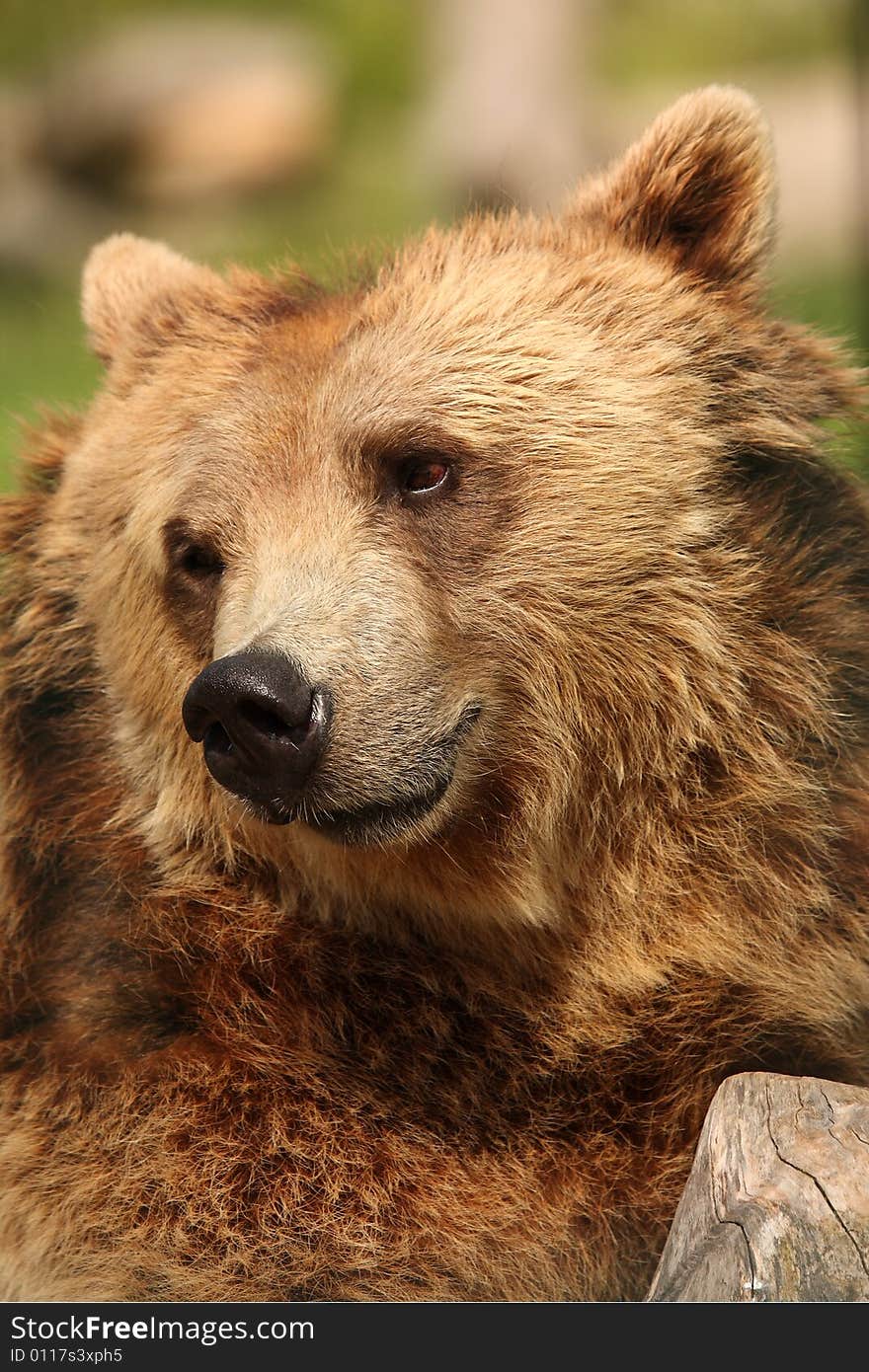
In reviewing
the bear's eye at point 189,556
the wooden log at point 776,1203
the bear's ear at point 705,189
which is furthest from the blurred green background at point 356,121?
the wooden log at point 776,1203

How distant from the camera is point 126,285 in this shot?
12.1ft

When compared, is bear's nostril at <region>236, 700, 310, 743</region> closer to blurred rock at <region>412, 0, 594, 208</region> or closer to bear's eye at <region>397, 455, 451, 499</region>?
bear's eye at <region>397, 455, 451, 499</region>

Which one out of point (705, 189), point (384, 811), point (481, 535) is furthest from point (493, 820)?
point (705, 189)

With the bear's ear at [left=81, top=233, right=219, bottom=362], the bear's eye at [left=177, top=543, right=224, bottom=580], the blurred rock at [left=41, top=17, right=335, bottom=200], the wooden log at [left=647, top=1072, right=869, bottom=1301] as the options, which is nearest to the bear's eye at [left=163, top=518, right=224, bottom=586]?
the bear's eye at [left=177, top=543, right=224, bottom=580]

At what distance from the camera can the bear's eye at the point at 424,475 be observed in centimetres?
294

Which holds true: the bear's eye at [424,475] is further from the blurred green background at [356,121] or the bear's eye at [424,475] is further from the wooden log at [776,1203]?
the blurred green background at [356,121]

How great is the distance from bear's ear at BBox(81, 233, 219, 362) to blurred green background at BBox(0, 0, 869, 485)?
2.25 ft

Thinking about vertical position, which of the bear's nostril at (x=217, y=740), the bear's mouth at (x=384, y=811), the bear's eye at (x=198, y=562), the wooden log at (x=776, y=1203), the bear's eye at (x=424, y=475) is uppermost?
the bear's eye at (x=424, y=475)

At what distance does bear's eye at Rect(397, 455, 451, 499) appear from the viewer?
294 cm

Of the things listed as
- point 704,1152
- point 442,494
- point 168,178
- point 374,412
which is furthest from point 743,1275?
point 168,178

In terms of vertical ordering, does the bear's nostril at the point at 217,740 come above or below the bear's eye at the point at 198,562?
below

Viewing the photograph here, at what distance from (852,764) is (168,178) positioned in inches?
181

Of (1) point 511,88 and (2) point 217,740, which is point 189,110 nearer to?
(1) point 511,88
